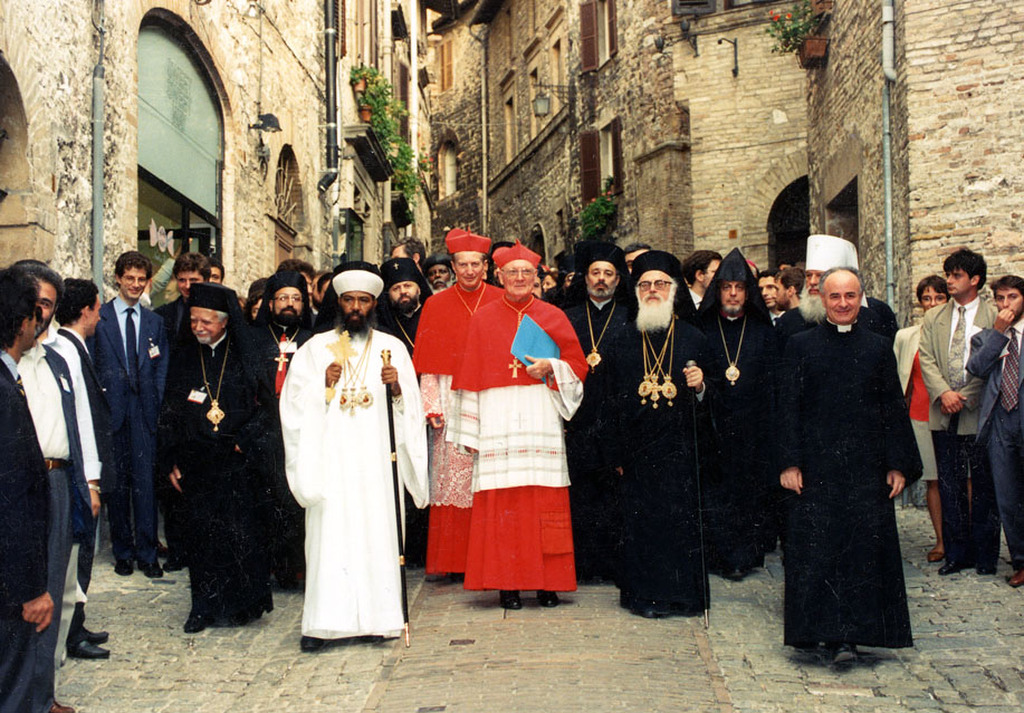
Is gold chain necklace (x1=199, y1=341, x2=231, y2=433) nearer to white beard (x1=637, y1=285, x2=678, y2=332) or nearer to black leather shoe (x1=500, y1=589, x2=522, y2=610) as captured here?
black leather shoe (x1=500, y1=589, x2=522, y2=610)

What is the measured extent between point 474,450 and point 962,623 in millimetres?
2772

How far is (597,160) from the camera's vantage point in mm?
23812

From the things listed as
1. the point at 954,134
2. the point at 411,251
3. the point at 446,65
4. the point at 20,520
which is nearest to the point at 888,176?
the point at 954,134

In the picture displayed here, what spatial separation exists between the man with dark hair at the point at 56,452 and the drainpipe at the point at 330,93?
11.9 m

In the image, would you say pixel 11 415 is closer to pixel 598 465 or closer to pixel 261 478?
pixel 261 478

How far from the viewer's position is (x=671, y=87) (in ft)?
66.2

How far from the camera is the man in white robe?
5.86 meters

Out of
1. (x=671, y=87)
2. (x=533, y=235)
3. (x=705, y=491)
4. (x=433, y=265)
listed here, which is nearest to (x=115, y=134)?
(x=433, y=265)

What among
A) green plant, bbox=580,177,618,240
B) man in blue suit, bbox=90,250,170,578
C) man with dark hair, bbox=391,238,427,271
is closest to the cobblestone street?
man in blue suit, bbox=90,250,170,578

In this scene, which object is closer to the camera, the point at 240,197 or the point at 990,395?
the point at 990,395

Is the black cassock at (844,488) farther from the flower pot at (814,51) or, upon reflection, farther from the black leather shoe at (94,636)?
the flower pot at (814,51)

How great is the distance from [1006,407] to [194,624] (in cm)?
495

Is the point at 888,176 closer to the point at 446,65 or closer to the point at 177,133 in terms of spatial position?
the point at 177,133

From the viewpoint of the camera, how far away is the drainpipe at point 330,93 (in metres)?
16.4
